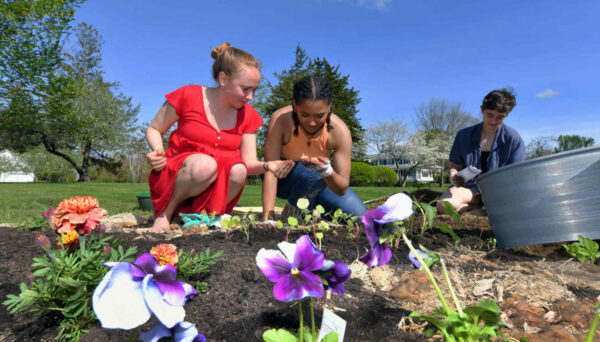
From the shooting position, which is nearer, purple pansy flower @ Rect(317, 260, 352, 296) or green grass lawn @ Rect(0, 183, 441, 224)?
purple pansy flower @ Rect(317, 260, 352, 296)

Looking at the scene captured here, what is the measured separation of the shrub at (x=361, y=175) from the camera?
2192 cm

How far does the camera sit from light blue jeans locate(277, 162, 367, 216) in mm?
3113

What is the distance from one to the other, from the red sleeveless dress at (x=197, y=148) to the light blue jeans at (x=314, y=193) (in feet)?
1.85

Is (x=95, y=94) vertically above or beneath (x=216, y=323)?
above

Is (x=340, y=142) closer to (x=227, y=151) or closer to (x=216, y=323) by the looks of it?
(x=227, y=151)

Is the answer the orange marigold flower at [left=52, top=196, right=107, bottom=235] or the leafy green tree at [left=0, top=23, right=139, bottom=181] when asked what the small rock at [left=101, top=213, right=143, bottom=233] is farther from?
the leafy green tree at [left=0, top=23, right=139, bottom=181]

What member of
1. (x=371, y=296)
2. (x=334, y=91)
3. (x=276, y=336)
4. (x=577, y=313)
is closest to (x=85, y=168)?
(x=334, y=91)

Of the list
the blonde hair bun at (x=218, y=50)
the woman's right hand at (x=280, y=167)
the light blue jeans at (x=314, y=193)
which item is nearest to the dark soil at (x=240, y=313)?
the woman's right hand at (x=280, y=167)

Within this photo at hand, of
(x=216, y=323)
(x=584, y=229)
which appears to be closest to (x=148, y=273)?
(x=216, y=323)

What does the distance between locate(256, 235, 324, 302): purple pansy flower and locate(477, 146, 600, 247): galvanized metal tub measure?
71.7 inches

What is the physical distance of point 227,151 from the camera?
9.43 feet

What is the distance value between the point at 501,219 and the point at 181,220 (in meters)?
2.54

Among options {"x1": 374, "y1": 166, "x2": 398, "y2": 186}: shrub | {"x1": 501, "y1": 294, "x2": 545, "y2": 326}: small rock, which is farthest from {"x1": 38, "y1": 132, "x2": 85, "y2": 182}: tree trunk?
{"x1": 501, "y1": 294, "x2": 545, "y2": 326}: small rock

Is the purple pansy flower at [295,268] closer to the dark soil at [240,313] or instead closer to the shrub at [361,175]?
the dark soil at [240,313]
